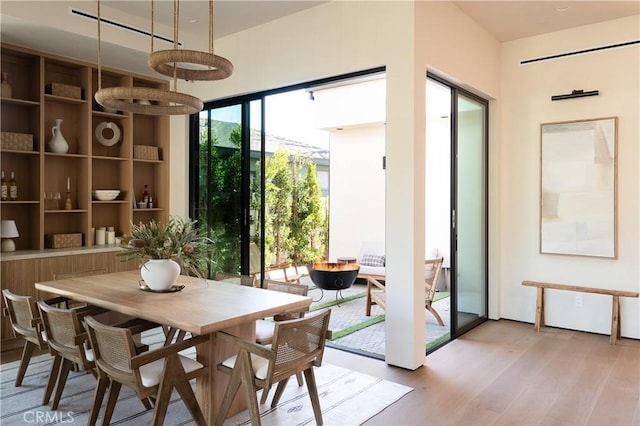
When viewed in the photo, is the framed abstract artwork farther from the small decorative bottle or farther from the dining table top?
the small decorative bottle

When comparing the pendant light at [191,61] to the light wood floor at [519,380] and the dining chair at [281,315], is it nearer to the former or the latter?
the dining chair at [281,315]

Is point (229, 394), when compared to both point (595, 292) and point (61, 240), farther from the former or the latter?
point (595, 292)

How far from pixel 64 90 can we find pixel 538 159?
4.96m

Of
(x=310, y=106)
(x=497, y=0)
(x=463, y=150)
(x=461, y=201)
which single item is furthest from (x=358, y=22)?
(x=310, y=106)

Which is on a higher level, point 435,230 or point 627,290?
point 435,230

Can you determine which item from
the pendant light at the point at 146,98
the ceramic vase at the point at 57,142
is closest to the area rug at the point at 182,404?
the pendant light at the point at 146,98

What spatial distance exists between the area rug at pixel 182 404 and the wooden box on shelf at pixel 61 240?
1.47 metres

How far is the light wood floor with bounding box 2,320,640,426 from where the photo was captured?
9.33ft

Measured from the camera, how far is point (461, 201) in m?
4.70

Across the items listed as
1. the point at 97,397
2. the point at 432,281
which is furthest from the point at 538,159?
the point at 97,397

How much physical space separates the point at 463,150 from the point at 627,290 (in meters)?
2.05

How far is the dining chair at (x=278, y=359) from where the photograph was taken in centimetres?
235

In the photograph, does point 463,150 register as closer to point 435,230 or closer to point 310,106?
point 435,230

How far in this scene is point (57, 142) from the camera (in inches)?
Result: 185
